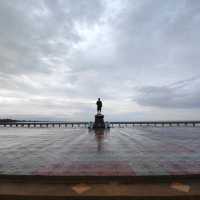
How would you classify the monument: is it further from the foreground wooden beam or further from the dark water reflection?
the foreground wooden beam

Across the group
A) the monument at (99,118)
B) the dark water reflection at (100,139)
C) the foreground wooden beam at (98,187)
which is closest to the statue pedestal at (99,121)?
the monument at (99,118)

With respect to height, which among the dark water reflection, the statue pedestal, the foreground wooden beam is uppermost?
the statue pedestal

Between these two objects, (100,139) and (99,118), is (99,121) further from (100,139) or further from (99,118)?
(100,139)

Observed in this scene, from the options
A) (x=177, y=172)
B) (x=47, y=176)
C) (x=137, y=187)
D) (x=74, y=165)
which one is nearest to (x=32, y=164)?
(x=74, y=165)

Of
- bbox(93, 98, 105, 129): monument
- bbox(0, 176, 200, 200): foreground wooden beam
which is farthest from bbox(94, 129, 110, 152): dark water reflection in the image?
bbox(93, 98, 105, 129): monument

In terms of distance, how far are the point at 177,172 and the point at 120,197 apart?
200cm

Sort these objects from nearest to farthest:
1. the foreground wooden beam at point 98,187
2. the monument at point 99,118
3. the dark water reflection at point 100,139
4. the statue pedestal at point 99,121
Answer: the foreground wooden beam at point 98,187 < the dark water reflection at point 100,139 < the monument at point 99,118 < the statue pedestal at point 99,121

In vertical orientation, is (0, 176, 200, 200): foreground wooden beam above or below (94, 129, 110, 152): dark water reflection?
below

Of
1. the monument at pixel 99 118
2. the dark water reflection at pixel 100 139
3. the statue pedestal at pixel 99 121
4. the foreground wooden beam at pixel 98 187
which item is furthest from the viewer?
the statue pedestal at pixel 99 121

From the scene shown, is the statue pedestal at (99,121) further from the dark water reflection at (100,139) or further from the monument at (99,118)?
the dark water reflection at (100,139)

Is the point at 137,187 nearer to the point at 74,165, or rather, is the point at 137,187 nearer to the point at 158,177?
the point at 158,177

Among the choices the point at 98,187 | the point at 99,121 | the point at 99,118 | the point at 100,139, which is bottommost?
the point at 98,187

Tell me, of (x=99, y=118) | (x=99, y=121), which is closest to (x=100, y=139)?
(x=99, y=118)

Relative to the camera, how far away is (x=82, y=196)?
4.27m
